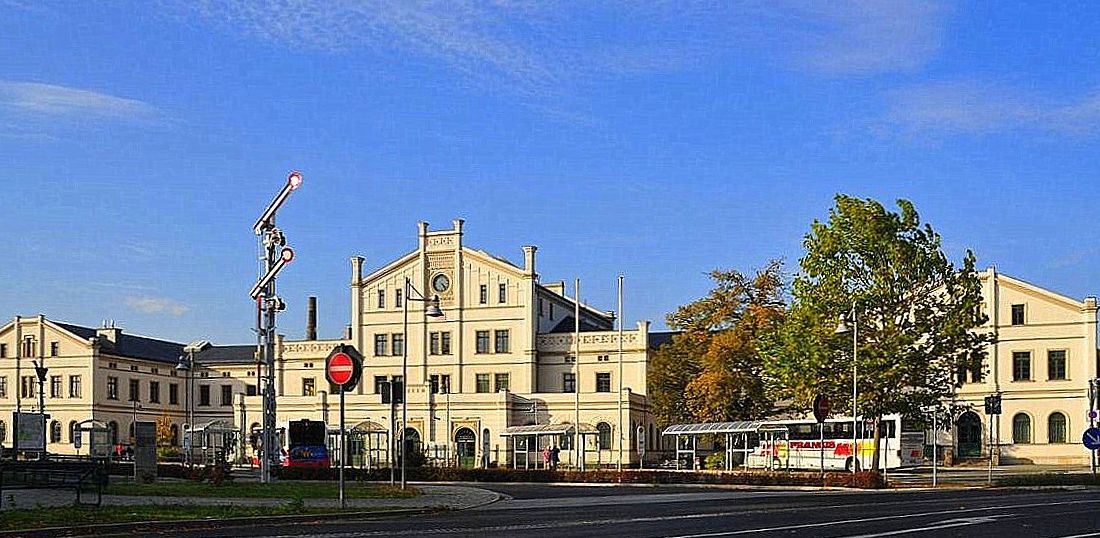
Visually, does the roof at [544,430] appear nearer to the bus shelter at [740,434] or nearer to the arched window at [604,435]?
the arched window at [604,435]

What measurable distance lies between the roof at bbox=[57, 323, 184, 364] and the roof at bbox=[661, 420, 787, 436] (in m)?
55.6

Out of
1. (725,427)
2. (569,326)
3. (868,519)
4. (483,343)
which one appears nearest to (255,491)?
(868,519)

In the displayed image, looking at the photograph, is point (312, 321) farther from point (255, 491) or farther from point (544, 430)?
point (255, 491)

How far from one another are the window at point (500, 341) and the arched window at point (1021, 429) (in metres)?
34.4

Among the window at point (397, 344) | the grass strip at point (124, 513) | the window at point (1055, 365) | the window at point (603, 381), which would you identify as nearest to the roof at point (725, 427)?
the window at point (603, 381)

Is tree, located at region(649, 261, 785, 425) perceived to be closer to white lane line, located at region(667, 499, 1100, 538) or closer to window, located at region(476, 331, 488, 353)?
window, located at region(476, 331, 488, 353)

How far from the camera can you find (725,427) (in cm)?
6838

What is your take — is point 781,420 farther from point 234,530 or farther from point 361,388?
point 234,530

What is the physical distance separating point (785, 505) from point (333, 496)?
11818 millimetres

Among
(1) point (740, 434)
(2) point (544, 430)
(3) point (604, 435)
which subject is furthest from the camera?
(3) point (604, 435)

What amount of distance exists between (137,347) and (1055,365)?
7260 cm

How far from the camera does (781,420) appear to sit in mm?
68125

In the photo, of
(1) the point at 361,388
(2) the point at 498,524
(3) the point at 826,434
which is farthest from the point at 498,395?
(2) the point at 498,524

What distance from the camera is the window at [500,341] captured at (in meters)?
95.8
